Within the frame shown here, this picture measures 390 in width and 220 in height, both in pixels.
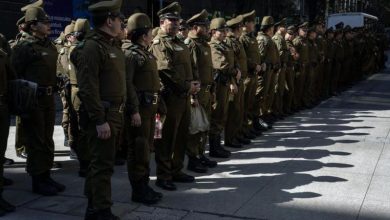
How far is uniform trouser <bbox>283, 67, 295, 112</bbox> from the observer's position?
1090cm

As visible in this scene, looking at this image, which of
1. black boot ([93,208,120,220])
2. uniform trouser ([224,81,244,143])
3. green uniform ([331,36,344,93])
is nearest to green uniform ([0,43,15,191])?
black boot ([93,208,120,220])

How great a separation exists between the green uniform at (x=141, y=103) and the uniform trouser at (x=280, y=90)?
219 inches

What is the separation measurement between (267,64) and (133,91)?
16.7 ft

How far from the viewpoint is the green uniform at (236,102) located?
7.83 meters

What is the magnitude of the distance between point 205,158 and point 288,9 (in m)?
22.6

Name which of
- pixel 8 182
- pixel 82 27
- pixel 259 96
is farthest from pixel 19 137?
pixel 259 96

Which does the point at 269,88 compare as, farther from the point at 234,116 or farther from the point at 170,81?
the point at 170,81

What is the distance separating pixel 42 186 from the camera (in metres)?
5.61

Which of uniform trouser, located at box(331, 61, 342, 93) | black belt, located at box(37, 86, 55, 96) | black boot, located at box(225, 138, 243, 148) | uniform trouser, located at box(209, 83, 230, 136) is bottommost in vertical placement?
black boot, located at box(225, 138, 243, 148)

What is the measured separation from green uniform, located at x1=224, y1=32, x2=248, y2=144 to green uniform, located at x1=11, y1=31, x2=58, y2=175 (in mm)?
3045

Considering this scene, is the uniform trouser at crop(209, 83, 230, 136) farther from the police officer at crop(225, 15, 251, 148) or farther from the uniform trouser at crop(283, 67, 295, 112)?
the uniform trouser at crop(283, 67, 295, 112)

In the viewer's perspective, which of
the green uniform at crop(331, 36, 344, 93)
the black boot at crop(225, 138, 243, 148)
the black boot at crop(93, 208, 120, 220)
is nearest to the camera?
the black boot at crop(93, 208, 120, 220)

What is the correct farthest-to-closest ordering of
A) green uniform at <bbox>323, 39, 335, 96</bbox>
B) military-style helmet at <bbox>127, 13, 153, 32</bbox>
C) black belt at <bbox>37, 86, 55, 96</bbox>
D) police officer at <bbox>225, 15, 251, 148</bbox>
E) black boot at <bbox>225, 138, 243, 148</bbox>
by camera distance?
1. green uniform at <bbox>323, 39, 335, 96</bbox>
2. black boot at <bbox>225, 138, 243, 148</bbox>
3. police officer at <bbox>225, 15, 251, 148</bbox>
4. black belt at <bbox>37, 86, 55, 96</bbox>
5. military-style helmet at <bbox>127, 13, 153, 32</bbox>

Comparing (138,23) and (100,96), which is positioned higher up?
(138,23)
